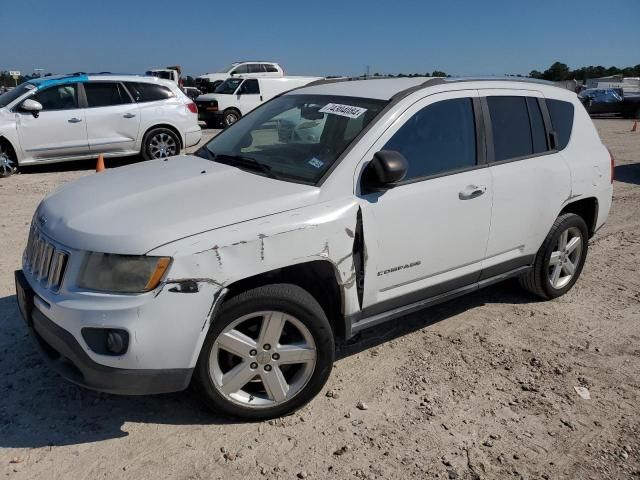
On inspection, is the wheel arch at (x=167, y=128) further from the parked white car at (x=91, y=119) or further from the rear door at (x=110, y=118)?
the rear door at (x=110, y=118)

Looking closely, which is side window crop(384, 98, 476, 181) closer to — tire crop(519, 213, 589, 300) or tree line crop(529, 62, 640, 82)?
tire crop(519, 213, 589, 300)

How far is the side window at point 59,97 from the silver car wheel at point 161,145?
4.72ft

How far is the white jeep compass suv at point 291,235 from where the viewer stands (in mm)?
2598

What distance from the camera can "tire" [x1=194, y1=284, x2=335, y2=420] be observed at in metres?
2.79

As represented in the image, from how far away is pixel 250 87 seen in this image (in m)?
19.0

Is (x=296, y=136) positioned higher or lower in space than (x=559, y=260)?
higher

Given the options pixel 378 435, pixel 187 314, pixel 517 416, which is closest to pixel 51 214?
pixel 187 314

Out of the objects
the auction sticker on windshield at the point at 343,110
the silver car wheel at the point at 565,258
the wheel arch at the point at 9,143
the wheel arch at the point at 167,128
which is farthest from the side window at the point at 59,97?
the silver car wheel at the point at 565,258

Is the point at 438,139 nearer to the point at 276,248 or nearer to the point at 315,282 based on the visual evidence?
the point at 315,282

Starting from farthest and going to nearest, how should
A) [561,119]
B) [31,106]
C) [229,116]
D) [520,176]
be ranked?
[229,116] → [31,106] → [561,119] → [520,176]

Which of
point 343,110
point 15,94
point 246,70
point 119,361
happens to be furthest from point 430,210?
point 246,70

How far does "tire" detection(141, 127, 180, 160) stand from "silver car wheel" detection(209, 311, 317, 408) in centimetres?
814

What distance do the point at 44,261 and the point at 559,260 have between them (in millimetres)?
3781

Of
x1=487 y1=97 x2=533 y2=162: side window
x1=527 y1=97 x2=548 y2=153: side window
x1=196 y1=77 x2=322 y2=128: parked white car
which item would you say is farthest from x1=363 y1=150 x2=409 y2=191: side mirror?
x1=196 y1=77 x2=322 y2=128: parked white car
